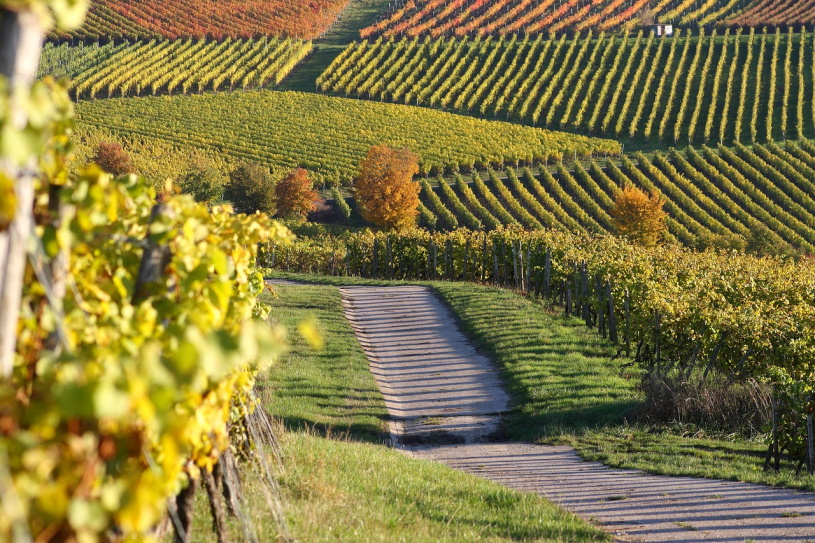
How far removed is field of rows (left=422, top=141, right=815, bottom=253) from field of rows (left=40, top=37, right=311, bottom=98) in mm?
44992

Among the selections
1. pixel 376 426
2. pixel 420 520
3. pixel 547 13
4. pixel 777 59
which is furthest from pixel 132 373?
pixel 547 13

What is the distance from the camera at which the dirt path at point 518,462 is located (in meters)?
8.57

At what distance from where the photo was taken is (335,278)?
113 ft

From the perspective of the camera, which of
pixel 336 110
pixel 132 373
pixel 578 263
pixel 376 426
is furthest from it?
pixel 336 110

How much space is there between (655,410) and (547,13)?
388ft

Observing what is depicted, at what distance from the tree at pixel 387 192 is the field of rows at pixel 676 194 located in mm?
2455

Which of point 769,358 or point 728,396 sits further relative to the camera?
point 769,358

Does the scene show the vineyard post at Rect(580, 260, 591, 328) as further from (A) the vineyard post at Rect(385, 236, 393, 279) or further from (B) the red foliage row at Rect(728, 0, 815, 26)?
(B) the red foliage row at Rect(728, 0, 815, 26)

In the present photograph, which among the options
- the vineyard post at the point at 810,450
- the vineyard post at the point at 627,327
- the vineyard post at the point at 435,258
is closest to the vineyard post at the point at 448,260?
the vineyard post at the point at 435,258

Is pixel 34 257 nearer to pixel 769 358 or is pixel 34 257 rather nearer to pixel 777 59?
pixel 769 358

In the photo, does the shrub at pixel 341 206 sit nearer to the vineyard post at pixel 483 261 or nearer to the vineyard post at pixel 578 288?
the vineyard post at pixel 483 261

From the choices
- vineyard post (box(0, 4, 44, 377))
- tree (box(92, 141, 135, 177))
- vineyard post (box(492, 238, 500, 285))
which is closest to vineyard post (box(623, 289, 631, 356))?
vineyard post (box(492, 238, 500, 285))

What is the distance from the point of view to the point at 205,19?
416 feet

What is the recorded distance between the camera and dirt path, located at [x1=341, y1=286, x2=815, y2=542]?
8570 mm
